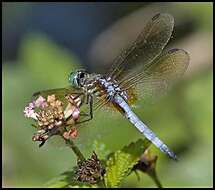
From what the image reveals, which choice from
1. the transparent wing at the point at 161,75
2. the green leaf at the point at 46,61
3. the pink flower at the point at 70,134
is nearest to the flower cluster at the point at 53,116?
the pink flower at the point at 70,134

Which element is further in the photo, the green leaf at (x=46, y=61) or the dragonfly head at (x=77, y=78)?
the green leaf at (x=46, y=61)

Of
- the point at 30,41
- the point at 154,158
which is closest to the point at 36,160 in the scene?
the point at 30,41

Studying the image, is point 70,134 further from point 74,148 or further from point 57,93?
point 57,93

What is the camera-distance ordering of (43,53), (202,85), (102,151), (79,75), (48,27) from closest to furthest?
1. (102,151)
2. (79,75)
3. (202,85)
4. (43,53)
5. (48,27)

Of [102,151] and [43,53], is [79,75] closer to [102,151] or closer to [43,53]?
[102,151]

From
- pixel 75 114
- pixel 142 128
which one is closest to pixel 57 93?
pixel 75 114

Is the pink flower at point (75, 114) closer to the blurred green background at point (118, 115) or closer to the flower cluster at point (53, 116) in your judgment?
the flower cluster at point (53, 116)

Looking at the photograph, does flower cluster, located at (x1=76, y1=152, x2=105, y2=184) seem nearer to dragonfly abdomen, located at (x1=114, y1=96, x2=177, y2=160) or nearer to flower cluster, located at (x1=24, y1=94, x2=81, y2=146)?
flower cluster, located at (x1=24, y1=94, x2=81, y2=146)

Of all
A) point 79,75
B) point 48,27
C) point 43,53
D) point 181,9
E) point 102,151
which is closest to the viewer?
point 102,151
